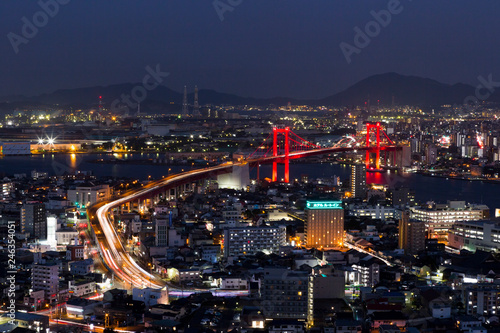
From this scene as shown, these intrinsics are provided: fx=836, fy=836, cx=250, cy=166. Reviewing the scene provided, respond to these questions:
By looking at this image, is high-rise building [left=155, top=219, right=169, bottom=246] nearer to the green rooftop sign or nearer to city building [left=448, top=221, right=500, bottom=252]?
the green rooftop sign

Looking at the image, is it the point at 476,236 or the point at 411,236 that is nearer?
the point at 411,236

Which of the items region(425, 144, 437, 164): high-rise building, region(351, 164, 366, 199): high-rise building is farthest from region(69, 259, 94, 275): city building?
region(425, 144, 437, 164): high-rise building

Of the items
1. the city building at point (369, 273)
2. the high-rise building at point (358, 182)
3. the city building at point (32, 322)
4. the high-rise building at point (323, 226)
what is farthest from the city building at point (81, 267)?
the high-rise building at point (358, 182)

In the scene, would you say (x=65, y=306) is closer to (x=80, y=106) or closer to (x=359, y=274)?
(x=359, y=274)

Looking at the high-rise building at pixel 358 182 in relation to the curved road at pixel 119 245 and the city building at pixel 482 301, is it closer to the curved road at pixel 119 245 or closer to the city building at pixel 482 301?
the curved road at pixel 119 245

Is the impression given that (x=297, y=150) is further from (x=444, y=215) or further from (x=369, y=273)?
(x=369, y=273)

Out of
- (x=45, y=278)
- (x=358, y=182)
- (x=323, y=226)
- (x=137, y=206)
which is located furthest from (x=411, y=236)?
(x=358, y=182)
